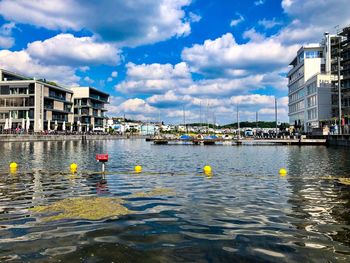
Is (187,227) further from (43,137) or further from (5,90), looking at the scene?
(5,90)

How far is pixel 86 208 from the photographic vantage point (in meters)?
13.0

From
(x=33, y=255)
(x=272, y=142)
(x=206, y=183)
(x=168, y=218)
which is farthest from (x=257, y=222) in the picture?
(x=272, y=142)

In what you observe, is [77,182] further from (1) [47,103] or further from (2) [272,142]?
(1) [47,103]

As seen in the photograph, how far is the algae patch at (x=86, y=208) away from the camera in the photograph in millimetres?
11789

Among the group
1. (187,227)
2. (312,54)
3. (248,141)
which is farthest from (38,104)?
(187,227)

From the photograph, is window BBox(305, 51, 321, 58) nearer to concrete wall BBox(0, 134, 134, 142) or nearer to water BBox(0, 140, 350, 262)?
concrete wall BBox(0, 134, 134, 142)

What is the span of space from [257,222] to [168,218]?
329cm

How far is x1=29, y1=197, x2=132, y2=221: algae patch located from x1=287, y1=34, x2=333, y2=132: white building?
10335cm

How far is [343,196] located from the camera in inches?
640

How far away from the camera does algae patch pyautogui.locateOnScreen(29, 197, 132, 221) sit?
11789 millimetres

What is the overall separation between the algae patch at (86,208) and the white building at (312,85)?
103350 millimetres

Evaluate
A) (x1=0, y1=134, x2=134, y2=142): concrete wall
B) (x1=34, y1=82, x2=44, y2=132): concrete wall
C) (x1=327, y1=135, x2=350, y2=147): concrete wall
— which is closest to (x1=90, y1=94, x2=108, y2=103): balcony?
(x1=0, y1=134, x2=134, y2=142): concrete wall

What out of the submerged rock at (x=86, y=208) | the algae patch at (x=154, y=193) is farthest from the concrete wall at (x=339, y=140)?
the submerged rock at (x=86, y=208)

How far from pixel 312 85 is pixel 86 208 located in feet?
362
